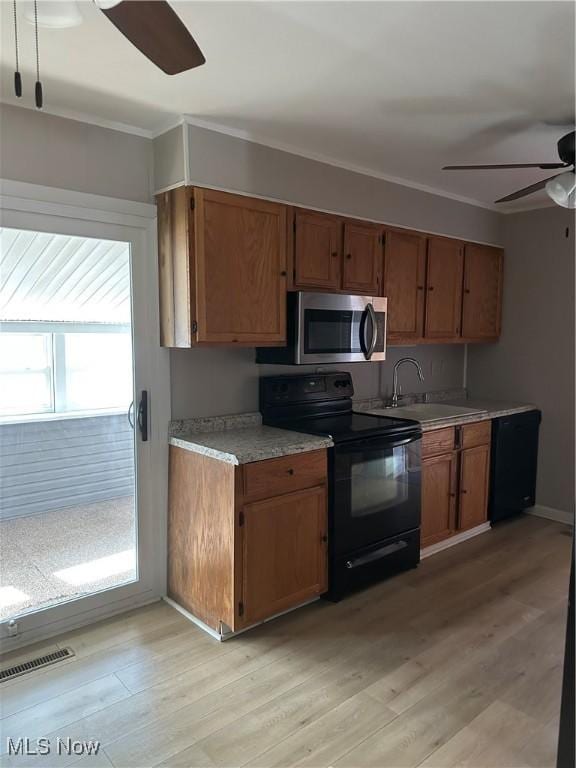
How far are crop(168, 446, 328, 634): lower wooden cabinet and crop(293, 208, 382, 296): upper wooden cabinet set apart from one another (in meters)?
1.04

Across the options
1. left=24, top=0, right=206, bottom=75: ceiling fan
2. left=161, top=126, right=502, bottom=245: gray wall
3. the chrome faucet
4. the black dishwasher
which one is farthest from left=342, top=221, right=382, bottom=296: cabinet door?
left=24, top=0, right=206, bottom=75: ceiling fan

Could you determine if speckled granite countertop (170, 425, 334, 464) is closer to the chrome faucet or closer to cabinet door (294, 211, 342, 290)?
cabinet door (294, 211, 342, 290)

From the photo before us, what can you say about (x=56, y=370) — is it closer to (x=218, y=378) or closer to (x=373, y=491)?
(x=218, y=378)

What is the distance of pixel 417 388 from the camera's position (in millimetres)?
4359

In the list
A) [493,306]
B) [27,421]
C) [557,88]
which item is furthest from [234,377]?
[493,306]

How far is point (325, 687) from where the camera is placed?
2.26 meters

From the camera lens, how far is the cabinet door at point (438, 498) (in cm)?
350

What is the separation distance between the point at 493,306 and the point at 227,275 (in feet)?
8.78

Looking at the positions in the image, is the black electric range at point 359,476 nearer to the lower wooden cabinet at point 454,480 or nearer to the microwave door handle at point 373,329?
the lower wooden cabinet at point 454,480

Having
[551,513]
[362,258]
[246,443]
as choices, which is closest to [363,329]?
[362,258]

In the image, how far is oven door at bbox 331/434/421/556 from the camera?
9.48 feet

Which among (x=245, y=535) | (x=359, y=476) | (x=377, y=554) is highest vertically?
(x=359, y=476)

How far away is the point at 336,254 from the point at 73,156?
4.93 ft

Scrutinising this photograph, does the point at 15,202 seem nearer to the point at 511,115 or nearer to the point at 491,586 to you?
the point at 511,115
